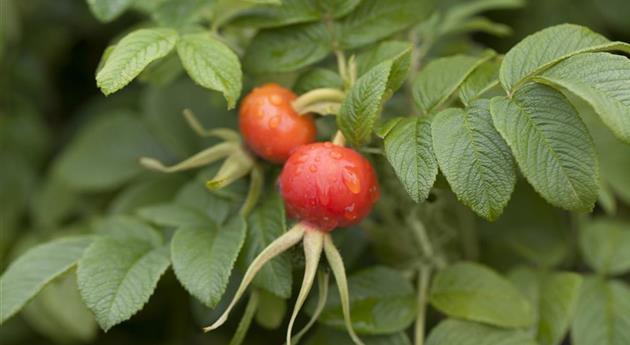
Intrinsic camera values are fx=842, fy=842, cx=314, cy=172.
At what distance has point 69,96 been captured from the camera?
2.60 meters

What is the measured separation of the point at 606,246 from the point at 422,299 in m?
0.44

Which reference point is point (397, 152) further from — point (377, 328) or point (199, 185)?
point (199, 185)

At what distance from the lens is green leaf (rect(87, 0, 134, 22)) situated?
1479 mm

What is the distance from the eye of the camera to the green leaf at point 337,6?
1.51 metres

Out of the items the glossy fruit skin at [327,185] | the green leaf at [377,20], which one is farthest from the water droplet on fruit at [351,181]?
the green leaf at [377,20]

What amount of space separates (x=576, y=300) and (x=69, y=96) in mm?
1710

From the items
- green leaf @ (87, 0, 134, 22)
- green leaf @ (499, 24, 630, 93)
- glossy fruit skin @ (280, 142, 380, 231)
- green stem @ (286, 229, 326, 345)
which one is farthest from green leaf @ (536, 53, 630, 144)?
green leaf @ (87, 0, 134, 22)

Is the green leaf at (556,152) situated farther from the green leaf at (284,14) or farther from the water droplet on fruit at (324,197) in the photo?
A: the green leaf at (284,14)

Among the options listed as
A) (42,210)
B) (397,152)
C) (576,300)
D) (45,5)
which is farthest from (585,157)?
(45,5)

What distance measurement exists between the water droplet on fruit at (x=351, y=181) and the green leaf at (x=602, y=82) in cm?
30

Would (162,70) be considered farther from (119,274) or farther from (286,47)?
(119,274)

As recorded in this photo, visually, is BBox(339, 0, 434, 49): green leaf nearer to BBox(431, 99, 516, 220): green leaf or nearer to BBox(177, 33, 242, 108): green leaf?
BBox(177, 33, 242, 108): green leaf

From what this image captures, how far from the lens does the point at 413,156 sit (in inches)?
46.5

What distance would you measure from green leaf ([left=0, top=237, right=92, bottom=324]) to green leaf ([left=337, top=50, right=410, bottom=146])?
509 millimetres
